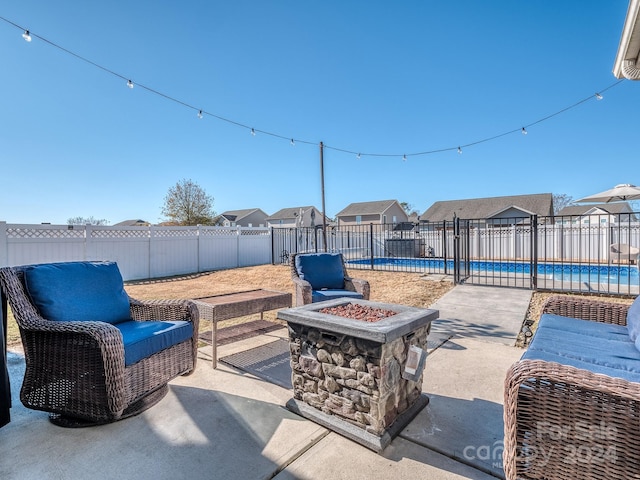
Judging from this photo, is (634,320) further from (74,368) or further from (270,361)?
(74,368)

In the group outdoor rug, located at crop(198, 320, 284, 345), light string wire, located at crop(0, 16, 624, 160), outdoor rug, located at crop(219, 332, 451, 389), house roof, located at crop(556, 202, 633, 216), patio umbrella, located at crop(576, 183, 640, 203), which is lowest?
outdoor rug, located at crop(219, 332, 451, 389)

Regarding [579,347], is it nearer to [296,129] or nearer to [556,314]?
[556,314]

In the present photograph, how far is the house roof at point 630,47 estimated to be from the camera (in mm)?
2744

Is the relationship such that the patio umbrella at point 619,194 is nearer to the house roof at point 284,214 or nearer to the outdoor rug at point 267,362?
the outdoor rug at point 267,362

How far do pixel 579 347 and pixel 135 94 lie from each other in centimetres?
899

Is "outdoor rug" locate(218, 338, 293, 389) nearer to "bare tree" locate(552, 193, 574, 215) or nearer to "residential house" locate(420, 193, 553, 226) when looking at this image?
"residential house" locate(420, 193, 553, 226)

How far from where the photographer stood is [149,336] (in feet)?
7.03

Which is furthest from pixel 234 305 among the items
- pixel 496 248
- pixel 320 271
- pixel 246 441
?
pixel 496 248

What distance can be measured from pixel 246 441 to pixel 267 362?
1.17 metres

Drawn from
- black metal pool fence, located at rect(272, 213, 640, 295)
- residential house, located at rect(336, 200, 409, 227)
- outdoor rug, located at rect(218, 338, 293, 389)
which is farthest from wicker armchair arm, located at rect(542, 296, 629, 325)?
residential house, located at rect(336, 200, 409, 227)

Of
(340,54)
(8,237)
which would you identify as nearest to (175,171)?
(8,237)

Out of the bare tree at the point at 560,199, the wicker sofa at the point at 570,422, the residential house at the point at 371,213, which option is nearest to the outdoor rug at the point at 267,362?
the wicker sofa at the point at 570,422

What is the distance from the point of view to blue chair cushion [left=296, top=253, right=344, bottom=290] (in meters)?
4.26

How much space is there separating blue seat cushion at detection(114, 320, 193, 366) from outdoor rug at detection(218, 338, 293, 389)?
2.26 ft
